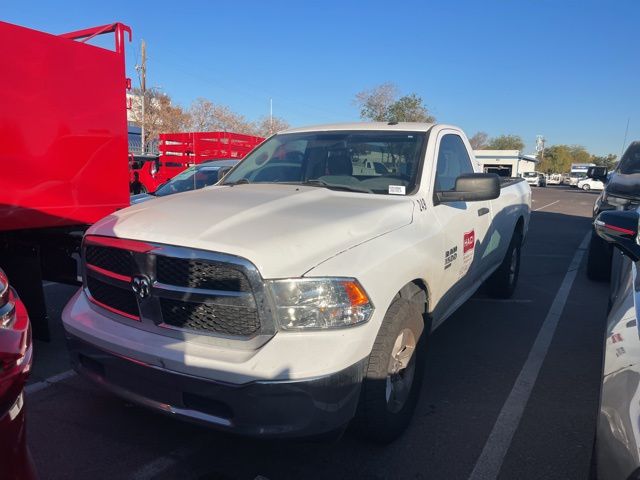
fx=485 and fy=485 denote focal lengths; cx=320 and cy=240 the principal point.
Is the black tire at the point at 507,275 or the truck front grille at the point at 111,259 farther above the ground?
the truck front grille at the point at 111,259

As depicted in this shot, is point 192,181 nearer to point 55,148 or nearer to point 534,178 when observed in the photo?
point 55,148

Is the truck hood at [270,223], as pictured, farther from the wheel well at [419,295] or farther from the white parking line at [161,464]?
the white parking line at [161,464]

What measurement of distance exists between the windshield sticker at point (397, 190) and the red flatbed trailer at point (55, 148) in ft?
8.81

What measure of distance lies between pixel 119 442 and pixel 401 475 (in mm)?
1657

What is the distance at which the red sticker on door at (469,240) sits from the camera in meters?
3.85

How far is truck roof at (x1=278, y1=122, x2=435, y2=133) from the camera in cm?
393

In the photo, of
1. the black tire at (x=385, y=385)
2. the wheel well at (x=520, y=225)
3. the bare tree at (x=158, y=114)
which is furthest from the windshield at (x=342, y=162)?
the bare tree at (x=158, y=114)

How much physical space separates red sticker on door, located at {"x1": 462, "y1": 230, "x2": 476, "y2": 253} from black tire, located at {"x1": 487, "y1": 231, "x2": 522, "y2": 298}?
5.69 feet

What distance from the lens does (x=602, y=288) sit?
6.70 m

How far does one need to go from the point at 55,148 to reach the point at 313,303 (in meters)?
2.88

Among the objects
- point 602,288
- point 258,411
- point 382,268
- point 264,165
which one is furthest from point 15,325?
point 602,288

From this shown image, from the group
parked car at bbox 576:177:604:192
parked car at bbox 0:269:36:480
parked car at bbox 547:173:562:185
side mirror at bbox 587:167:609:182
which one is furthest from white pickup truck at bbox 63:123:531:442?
parked car at bbox 547:173:562:185

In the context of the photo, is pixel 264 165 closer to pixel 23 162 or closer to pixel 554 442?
pixel 23 162

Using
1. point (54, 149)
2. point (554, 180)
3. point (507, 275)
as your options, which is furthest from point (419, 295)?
point (554, 180)
